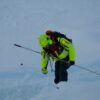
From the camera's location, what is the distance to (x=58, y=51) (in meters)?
27.9

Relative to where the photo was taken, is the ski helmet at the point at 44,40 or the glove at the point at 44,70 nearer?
the ski helmet at the point at 44,40

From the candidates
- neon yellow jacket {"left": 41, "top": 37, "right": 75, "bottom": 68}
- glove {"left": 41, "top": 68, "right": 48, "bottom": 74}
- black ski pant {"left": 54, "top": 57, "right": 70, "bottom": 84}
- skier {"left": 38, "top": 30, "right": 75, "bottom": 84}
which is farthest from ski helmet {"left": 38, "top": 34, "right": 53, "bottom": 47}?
glove {"left": 41, "top": 68, "right": 48, "bottom": 74}

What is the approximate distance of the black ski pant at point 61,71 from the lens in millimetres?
28078

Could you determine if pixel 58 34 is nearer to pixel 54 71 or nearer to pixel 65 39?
pixel 65 39

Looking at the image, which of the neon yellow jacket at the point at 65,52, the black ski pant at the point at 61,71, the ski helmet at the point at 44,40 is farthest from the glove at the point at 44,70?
the ski helmet at the point at 44,40

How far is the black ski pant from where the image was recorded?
92.1ft

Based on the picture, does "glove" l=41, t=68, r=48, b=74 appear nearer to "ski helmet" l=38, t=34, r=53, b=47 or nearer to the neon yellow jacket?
the neon yellow jacket

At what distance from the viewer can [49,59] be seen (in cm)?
2886

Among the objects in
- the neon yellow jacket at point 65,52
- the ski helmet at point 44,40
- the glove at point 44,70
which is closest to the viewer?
the ski helmet at point 44,40

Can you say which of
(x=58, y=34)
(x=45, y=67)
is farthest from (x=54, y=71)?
(x=58, y=34)

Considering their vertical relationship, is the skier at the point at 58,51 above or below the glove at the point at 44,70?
above

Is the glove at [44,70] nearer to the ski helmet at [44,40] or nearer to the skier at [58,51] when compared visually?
the skier at [58,51]

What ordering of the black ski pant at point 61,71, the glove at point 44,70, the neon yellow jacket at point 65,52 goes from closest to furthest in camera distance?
the neon yellow jacket at point 65,52 → the black ski pant at point 61,71 → the glove at point 44,70

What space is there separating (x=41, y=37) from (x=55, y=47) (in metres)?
1.10
